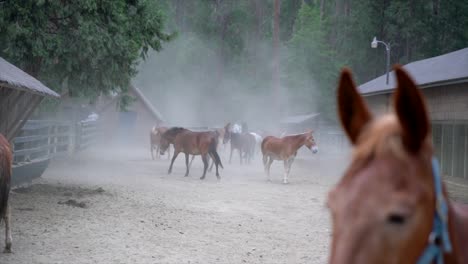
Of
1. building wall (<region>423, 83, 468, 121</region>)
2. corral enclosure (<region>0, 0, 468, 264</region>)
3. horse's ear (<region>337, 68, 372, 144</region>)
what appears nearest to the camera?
horse's ear (<region>337, 68, 372, 144</region>)

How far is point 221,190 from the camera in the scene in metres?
13.5

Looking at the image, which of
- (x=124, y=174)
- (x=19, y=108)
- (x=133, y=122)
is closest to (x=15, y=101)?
(x=19, y=108)

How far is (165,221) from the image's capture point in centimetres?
898

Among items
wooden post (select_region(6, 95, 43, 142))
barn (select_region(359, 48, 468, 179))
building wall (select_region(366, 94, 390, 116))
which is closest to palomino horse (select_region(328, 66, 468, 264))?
wooden post (select_region(6, 95, 43, 142))

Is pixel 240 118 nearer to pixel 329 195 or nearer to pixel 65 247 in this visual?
pixel 65 247

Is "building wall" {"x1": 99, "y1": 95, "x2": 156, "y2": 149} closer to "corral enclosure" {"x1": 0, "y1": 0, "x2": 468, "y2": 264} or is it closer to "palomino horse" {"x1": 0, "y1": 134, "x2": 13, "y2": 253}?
"corral enclosure" {"x1": 0, "y1": 0, "x2": 468, "y2": 264}

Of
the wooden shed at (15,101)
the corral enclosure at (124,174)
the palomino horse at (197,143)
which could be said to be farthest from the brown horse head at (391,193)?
the palomino horse at (197,143)

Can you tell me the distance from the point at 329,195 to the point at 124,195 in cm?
1057

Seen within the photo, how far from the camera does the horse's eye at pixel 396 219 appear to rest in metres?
1.39

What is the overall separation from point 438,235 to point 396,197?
0.22m

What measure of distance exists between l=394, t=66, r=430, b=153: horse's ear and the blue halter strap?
4.5 inches

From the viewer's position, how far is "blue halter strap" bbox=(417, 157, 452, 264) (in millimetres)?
1472

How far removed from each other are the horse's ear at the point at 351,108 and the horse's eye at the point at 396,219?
36 cm

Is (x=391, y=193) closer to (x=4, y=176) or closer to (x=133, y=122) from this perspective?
(x=4, y=176)
